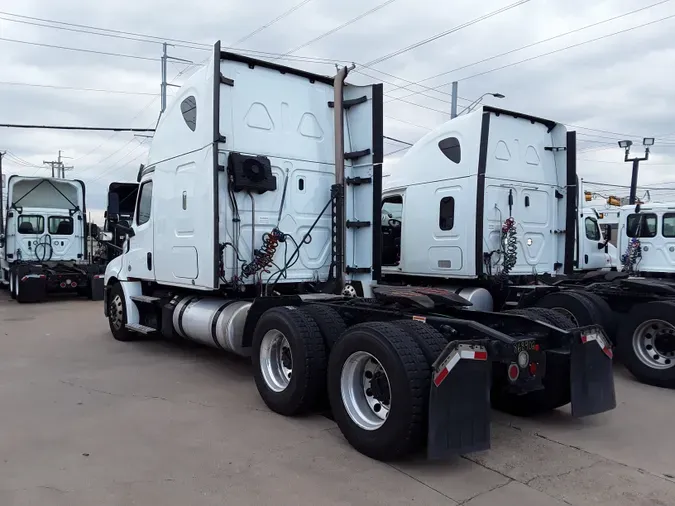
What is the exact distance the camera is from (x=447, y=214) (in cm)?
881

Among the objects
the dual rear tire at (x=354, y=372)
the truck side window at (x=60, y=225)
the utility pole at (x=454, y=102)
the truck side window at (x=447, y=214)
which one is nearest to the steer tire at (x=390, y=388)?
the dual rear tire at (x=354, y=372)

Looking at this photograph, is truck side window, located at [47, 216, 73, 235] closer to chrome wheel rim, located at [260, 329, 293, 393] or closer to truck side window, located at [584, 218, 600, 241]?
chrome wheel rim, located at [260, 329, 293, 393]

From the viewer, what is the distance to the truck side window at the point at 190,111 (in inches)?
264

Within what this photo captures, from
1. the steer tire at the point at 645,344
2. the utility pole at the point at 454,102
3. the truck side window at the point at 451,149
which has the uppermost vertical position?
the utility pole at the point at 454,102

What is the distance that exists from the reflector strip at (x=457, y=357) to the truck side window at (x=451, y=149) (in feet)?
17.0

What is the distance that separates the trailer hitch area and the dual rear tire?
13 centimetres

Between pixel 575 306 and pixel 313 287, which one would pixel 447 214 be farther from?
pixel 313 287

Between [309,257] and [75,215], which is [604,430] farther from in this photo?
[75,215]

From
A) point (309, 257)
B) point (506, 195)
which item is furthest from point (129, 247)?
point (506, 195)

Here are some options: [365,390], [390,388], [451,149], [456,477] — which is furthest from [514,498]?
[451,149]

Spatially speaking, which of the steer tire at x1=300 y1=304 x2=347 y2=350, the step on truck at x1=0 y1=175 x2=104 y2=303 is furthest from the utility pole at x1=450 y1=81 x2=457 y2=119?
the steer tire at x1=300 y1=304 x2=347 y2=350

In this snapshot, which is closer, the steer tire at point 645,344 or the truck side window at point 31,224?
the steer tire at point 645,344

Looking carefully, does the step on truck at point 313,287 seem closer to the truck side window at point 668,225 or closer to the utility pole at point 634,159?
the truck side window at point 668,225

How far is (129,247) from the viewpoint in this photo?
892 cm
